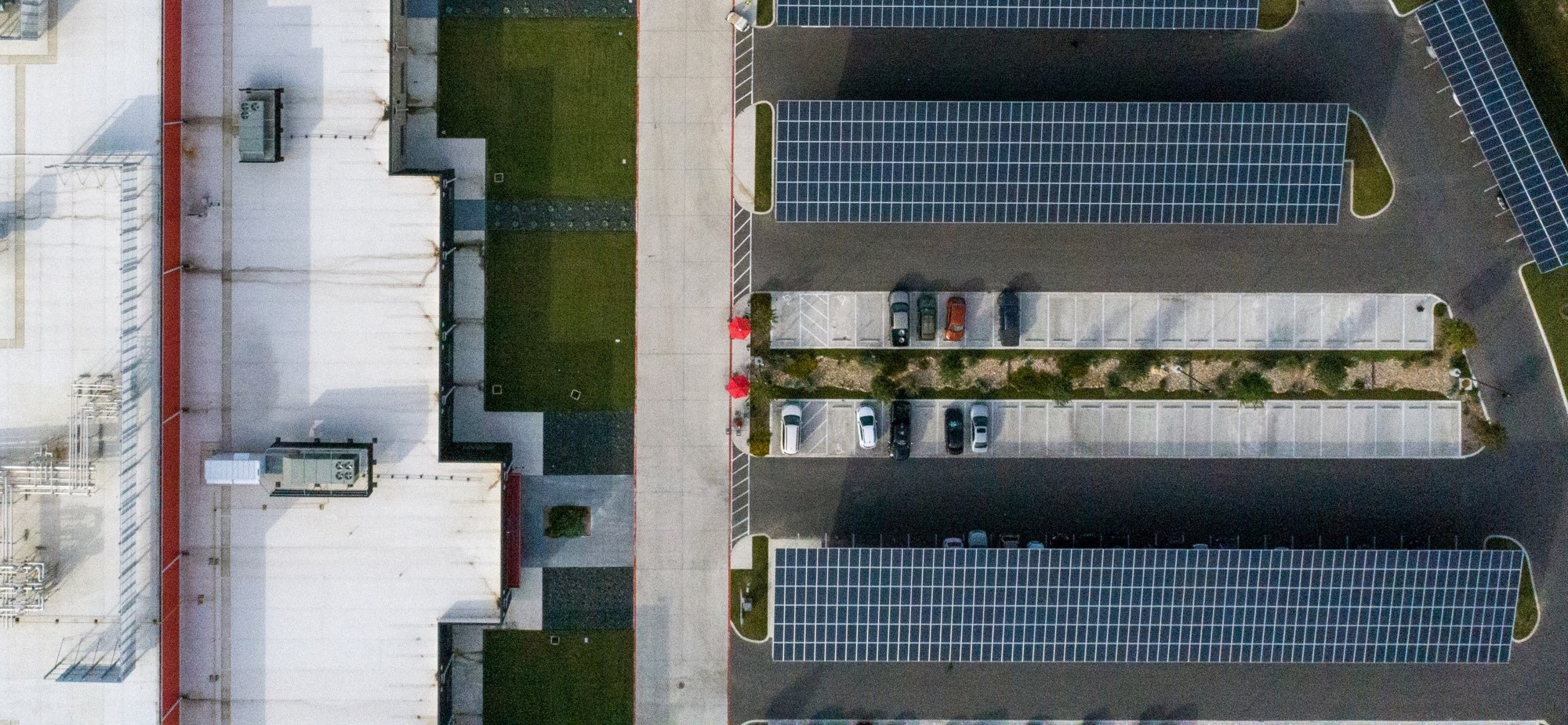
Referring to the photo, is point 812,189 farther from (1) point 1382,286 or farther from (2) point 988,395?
(1) point 1382,286

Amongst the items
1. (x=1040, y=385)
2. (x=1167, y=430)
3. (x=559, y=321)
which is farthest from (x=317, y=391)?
(x=1167, y=430)

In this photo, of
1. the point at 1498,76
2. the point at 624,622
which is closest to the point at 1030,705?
the point at 624,622

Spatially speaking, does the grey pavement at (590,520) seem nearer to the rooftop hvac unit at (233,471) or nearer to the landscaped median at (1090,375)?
the landscaped median at (1090,375)

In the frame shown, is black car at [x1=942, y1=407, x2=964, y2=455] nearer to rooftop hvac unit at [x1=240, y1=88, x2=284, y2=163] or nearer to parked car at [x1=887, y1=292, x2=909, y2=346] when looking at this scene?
parked car at [x1=887, y1=292, x2=909, y2=346]

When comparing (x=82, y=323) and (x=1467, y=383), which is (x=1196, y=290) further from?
(x=82, y=323)

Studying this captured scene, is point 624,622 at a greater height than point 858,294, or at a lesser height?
lesser

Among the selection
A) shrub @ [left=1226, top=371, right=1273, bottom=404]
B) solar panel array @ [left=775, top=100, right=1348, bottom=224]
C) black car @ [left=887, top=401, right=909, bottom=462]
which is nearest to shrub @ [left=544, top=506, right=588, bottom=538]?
black car @ [left=887, top=401, right=909, bottom=462]
